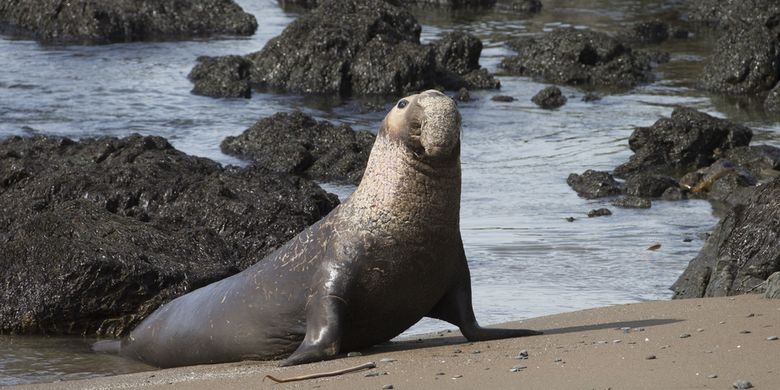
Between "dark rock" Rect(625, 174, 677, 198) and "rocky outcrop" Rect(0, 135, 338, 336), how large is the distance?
3886 millimetres

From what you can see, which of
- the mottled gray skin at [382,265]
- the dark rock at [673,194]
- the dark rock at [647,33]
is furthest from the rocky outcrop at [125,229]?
the dark rock at [647,33]

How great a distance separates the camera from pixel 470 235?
11.9 m

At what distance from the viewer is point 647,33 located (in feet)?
94.8

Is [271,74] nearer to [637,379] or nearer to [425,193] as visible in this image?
[425,193]

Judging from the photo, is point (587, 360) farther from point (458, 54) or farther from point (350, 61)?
point (458, 54)

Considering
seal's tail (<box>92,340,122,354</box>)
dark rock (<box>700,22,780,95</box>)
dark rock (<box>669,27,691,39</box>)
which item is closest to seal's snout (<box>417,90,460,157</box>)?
seal's tail (<box>92,340,122,354</box>)

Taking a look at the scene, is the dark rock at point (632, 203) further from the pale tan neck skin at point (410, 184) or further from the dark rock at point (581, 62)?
the dark rock at point (581, 62)

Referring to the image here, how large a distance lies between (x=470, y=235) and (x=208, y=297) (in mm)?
4690

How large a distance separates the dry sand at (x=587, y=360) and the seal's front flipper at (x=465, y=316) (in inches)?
4.2

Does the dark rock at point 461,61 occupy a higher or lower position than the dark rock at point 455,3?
lower

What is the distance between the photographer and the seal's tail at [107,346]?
26.6 ft

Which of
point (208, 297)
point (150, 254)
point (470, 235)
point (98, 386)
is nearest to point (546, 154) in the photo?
point (470, 235)

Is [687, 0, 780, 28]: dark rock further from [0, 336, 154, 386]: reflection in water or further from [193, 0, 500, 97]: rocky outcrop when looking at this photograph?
[0, 336, 154, 386]: reflection in water

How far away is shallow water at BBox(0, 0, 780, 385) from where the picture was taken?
9.62m
